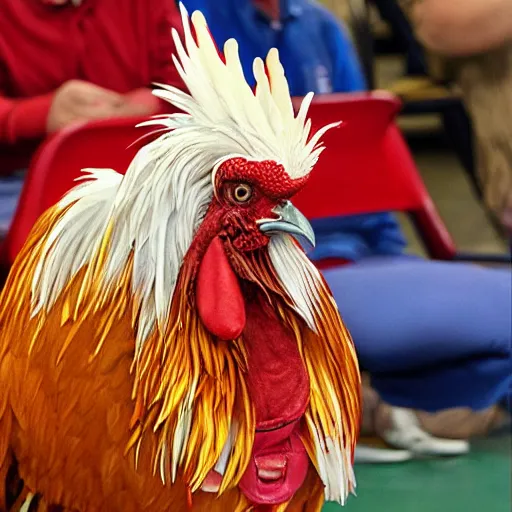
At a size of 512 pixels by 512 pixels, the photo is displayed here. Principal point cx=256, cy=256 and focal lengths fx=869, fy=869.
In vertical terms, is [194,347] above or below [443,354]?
above

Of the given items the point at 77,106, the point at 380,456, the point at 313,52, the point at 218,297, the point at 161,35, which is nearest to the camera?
the point at 218,297

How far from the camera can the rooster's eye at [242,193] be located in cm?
55

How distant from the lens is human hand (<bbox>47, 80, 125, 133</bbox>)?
0.99 m

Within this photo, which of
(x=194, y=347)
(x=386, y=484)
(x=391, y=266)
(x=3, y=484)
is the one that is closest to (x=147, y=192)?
(x=194, y=347)

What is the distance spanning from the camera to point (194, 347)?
1.83ft

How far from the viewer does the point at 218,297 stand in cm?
54

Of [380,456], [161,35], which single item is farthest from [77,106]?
[380,456]

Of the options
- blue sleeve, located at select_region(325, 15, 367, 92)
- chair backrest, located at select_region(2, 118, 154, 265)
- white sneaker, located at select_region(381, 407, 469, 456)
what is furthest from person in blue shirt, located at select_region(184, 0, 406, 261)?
chair backrest, located at select_region(2, 118, 154, 265)

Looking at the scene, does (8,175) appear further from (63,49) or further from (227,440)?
(227,440)

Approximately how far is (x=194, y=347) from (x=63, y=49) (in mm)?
643

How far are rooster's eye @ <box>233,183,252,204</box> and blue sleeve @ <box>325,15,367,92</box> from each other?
852 mm

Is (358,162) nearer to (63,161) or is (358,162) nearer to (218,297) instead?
(63,161)

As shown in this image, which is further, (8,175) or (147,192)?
(8,175)

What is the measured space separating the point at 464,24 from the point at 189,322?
0.85 m
